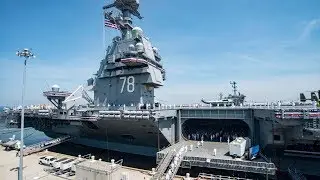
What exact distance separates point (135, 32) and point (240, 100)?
20.3 metres

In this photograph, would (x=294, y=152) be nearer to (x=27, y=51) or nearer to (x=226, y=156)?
(x=226, y=156)

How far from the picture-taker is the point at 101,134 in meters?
33.3

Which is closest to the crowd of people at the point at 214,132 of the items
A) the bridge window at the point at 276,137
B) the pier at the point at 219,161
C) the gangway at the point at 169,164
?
the pier at the point at 219,161

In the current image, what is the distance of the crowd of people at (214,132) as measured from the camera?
3269 cm

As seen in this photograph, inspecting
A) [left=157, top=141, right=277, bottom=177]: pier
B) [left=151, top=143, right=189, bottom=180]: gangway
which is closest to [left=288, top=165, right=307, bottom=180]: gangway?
[left=157, top=141, right=277, bottom=177]: pier

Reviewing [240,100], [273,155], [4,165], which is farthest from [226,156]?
[4,165]

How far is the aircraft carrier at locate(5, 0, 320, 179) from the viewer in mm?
22656

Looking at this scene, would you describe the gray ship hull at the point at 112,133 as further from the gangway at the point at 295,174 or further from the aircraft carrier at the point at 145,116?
the gangway at the point at 295,174

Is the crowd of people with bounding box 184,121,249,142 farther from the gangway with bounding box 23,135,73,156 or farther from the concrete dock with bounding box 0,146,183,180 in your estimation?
the gangway with bounding box 23,135,73,156

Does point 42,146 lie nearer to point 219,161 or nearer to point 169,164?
point 169,164

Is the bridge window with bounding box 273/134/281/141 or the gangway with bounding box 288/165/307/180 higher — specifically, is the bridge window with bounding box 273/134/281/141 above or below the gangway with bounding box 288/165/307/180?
above

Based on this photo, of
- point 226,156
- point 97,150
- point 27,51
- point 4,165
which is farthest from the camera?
point 97,150

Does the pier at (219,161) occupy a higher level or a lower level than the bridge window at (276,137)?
lower

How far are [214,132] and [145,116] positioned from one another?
1484 cm
